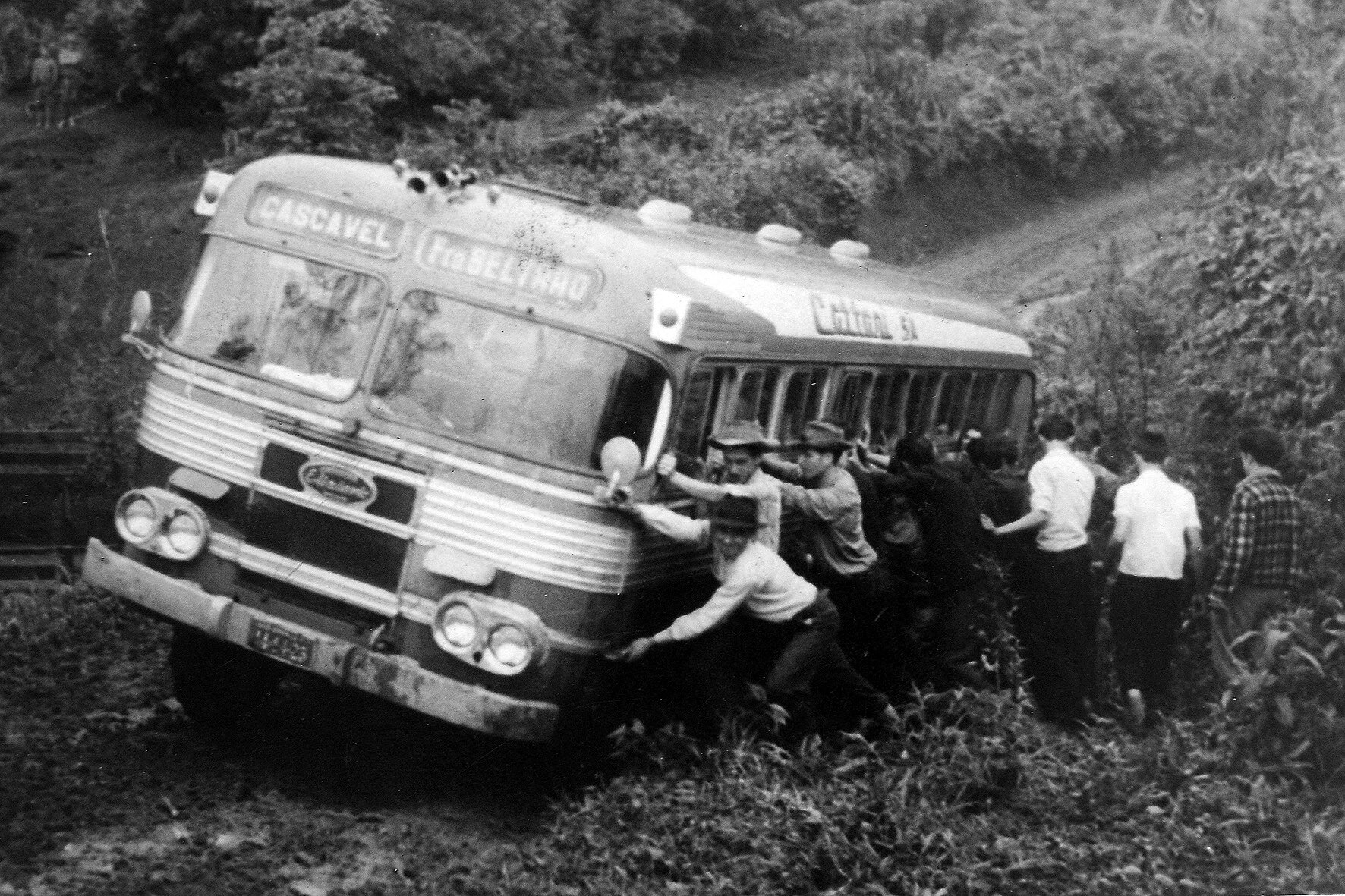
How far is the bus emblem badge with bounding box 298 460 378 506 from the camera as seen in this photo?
6.76 metres

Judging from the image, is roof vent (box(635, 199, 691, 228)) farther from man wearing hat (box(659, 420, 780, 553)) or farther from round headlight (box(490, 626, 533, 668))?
round headlight (box(490, 626, 533, 668))

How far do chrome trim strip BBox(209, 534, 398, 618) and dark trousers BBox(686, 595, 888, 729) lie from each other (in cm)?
147

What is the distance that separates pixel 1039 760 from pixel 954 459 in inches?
88.1

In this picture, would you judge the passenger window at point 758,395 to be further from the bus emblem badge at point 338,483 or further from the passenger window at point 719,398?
the bus emblem badge at point 338,483

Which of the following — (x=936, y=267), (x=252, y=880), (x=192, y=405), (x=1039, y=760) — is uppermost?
(x=936, y=267)

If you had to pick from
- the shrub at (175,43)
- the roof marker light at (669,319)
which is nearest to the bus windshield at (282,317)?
the roof marker light at (669,319)

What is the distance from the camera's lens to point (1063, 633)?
8.59 m

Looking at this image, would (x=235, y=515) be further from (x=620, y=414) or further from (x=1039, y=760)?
(x=1039, y=760)

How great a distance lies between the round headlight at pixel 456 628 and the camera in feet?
21.6

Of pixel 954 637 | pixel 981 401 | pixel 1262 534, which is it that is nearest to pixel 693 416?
pixel 954 637

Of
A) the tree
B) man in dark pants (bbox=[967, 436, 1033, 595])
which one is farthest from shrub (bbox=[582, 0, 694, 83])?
man in dark pants (bbox=[967, 436, 1033, 595])

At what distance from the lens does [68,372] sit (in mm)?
15945

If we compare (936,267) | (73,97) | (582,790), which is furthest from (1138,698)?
(73,97)

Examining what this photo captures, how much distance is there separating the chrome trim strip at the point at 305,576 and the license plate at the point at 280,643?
27 cm
